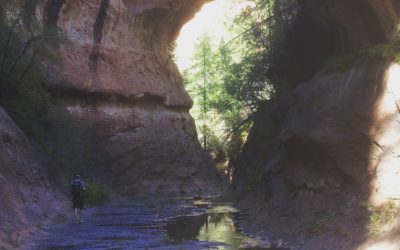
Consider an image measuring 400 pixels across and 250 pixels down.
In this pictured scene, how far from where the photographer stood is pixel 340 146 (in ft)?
38.1

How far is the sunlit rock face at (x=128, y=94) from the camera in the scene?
31.5 metres

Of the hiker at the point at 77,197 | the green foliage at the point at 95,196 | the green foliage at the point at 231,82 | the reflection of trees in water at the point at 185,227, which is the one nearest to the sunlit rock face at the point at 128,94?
the green foliage at the point at 231,82

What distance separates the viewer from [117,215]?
20.3 metres

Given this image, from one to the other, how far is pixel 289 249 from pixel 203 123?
4381 cm

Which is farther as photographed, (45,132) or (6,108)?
(45,132)

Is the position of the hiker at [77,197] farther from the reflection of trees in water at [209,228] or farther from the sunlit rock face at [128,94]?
the sunlit rock face at [128,94]

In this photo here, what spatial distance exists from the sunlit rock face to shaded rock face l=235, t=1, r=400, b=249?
1650 centimetres

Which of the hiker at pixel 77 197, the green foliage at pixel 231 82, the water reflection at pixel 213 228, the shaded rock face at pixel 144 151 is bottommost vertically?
the water reflection at pixel 213 228

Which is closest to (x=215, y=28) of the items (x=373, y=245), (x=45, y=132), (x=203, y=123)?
(x=203, y=123)

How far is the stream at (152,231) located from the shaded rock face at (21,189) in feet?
1.77

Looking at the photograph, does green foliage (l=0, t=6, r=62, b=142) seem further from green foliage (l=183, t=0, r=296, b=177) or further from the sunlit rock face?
green foliage (l=183, t=0, r=296, b=177)

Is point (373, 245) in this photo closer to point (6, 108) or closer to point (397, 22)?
point (397, 22)

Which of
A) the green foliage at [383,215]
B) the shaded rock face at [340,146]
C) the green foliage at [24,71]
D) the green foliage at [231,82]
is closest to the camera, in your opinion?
the green foliage at [383,215]

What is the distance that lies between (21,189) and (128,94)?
18.5 m
